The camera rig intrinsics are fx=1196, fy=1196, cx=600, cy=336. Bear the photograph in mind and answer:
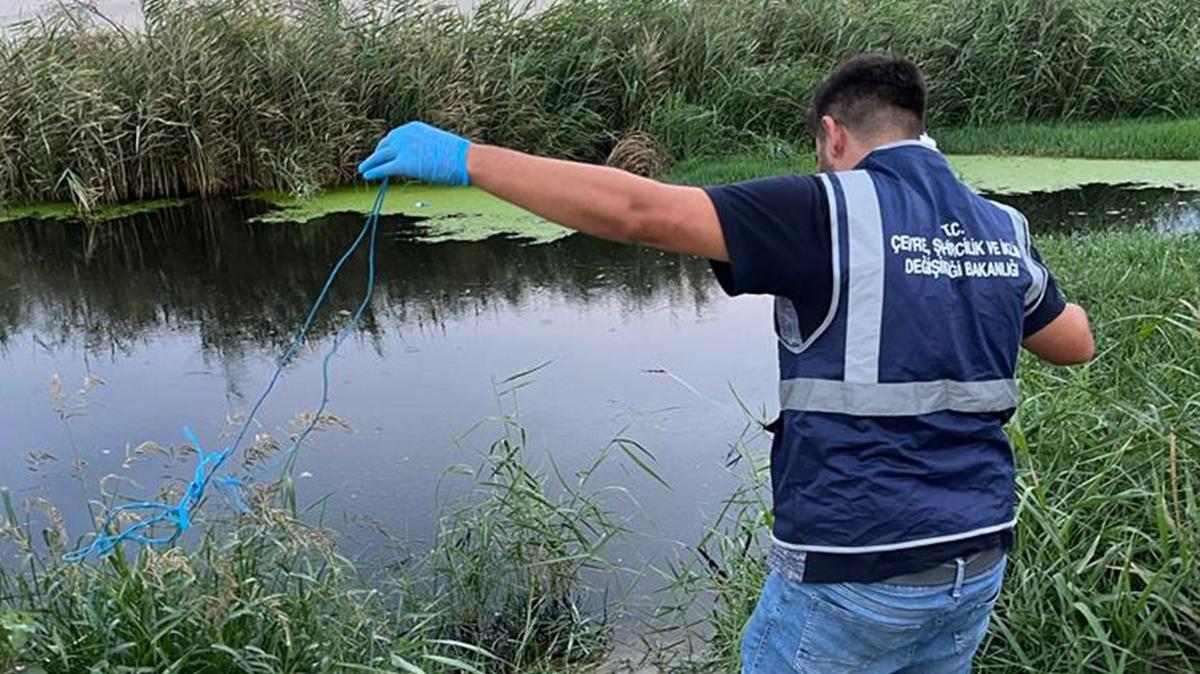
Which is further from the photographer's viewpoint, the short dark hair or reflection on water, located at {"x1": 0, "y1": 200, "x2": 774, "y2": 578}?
reflection on water, located at {"x1": 0, "y1": 200, "x2": 774, "y2": 578}

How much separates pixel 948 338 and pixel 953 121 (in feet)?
26.9

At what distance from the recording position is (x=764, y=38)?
9359 millimetres

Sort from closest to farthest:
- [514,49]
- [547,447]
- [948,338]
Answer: [948,338], [547,447], [514,49]

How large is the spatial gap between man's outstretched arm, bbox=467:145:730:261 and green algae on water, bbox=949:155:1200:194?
252 inches

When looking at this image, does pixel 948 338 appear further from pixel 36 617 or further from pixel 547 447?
pixel 547 447

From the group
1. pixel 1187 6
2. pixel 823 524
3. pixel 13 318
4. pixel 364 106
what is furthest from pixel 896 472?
pixel 1187 6

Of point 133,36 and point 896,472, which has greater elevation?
point 133,36

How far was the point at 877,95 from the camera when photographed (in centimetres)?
168

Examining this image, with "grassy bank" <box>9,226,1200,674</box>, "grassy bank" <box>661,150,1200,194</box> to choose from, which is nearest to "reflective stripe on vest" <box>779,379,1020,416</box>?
"grassy bank" <box>9,226,1200,674</box>

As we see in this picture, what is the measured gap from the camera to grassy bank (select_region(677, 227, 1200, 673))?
230 centimetres

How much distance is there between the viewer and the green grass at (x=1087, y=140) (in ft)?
26.5

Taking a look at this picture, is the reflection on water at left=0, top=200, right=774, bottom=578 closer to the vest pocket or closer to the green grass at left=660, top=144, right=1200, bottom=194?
the green grass at left=660, top=144, right=1200, bottom=194

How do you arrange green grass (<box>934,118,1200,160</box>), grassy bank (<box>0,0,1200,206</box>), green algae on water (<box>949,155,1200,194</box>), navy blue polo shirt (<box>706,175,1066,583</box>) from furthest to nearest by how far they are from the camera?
grassy bank (<box>0,0,1200,206</box>) < green grass (<box>934,118,1200,160</box>) < green algae on water (<box>949,155,1200,194</box>) < navy blue polo shirt (<box>706,175,1066,583</box>)

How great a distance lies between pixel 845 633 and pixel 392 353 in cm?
388
